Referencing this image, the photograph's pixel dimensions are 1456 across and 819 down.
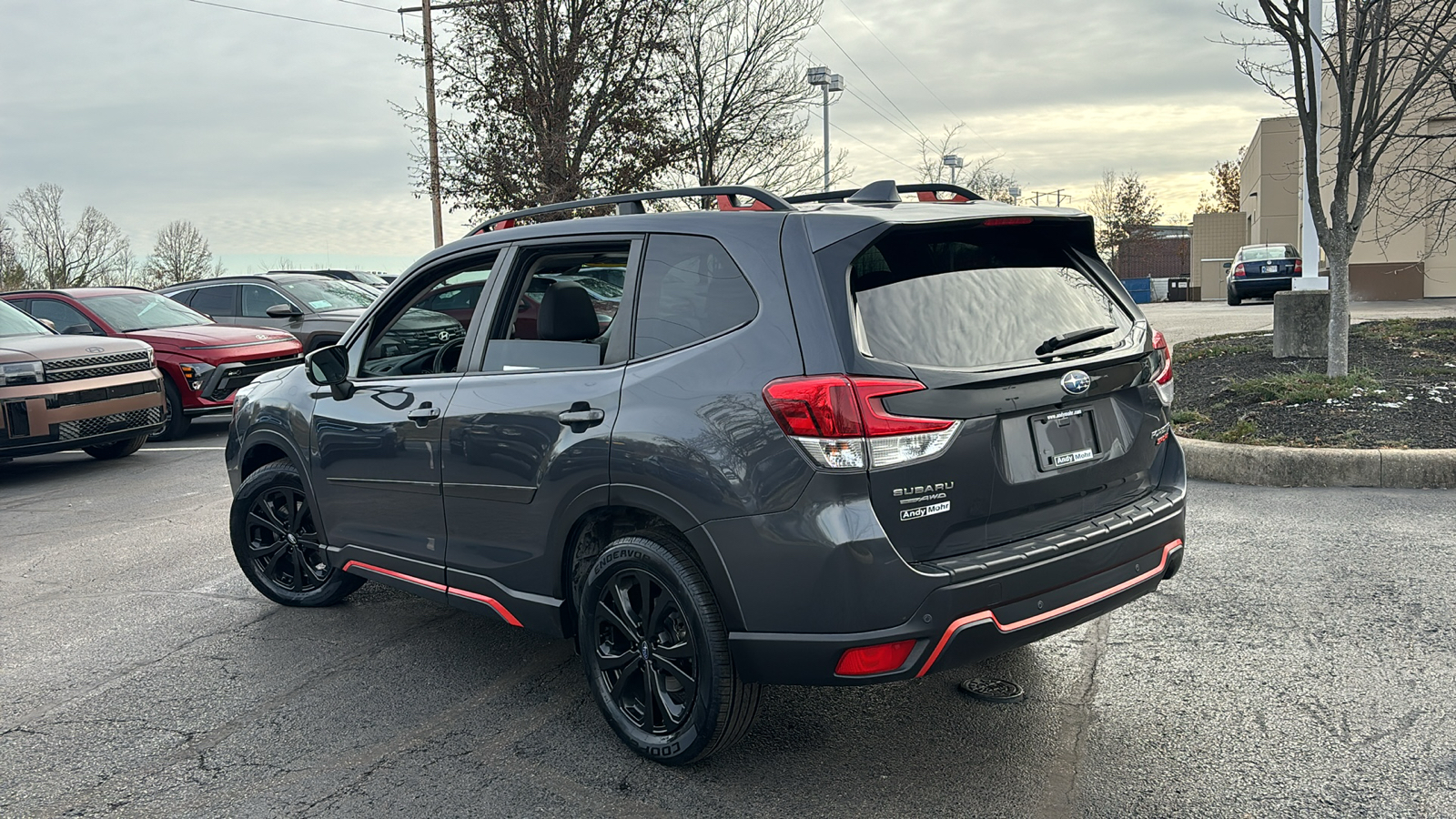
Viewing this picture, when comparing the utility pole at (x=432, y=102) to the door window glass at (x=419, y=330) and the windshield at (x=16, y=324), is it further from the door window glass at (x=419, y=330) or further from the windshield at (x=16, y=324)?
the door window glass at (x=419, y=330)

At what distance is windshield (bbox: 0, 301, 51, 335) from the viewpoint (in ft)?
34.7

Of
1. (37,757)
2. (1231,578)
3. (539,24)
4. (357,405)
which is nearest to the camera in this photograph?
(37,757)


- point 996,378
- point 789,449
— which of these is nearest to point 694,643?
point 789,449

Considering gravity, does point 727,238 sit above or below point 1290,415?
above

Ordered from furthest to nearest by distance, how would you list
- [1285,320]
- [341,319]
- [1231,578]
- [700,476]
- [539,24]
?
[539,24], [341,319], [1285,320], [1231,578], [700,476]

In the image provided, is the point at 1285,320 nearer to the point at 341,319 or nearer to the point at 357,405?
the point at 357,405

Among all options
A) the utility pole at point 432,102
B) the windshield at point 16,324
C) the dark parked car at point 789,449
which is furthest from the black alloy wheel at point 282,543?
the utility pole at point 432,102

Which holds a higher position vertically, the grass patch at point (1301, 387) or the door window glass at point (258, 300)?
the door window glass at point (258, 300)

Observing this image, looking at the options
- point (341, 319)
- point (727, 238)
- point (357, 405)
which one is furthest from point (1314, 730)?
point (341, 319)

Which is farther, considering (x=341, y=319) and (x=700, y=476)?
(x=341, y=319)

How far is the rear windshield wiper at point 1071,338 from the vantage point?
11.3ft

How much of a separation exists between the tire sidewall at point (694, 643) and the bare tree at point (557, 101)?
17.4 meters

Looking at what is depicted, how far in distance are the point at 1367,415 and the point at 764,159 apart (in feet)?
65.7

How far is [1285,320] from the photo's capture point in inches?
427
